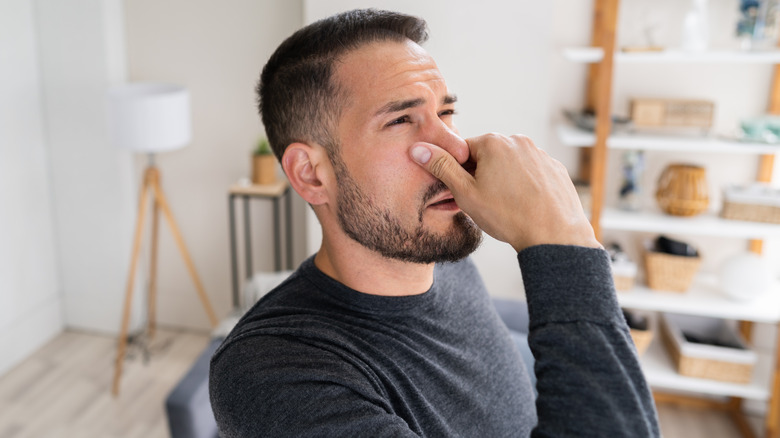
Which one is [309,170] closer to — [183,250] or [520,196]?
[520,196]

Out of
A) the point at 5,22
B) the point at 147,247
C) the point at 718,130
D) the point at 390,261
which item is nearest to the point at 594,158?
the point at 718,130

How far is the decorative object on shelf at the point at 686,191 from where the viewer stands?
246cm

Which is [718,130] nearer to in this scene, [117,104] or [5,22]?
[117,104]

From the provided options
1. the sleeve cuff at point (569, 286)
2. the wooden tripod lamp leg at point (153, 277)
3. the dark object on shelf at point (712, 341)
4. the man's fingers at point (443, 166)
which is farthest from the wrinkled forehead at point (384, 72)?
the wooden tripod lamp leg at point (153, 277)

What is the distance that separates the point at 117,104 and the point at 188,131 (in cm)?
33

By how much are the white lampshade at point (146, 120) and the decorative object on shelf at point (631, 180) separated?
6.23 ft

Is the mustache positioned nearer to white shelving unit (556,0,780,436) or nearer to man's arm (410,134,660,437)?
man's arm (410,134,660,437)

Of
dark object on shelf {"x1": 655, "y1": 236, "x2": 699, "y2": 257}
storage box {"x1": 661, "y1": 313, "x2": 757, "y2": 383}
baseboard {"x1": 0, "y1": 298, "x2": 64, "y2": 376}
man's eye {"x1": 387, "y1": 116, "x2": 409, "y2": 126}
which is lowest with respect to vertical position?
baseboard {"x1": 0, "y1": 298, "x2": 64, "y2": 376}

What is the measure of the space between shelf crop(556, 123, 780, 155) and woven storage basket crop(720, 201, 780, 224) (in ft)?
0.68

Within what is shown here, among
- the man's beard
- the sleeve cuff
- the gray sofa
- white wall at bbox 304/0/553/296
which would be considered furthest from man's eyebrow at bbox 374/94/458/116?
white wall at bbox 304/0/553/296

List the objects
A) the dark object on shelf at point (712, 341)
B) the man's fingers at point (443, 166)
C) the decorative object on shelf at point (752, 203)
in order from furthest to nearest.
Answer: the dark object on shelf at point (712, 341) < the decorative object on shelf at point (752, 203) < the man's fingers at point (443, 166)

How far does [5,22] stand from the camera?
2.92 meters

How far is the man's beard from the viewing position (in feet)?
3.49

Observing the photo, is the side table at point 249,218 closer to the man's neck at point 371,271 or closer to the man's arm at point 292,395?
the man's neck at point 371,271
